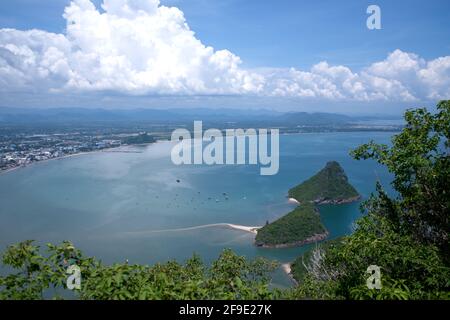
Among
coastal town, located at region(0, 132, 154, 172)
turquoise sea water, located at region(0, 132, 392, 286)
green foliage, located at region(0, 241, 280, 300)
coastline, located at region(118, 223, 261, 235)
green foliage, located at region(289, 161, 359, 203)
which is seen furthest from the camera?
coastal town, located at region(0, 132, 154, 172)

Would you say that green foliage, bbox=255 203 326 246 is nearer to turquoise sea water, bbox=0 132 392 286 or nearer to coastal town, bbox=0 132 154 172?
turquoise sea water, bbox=0 132 392 286

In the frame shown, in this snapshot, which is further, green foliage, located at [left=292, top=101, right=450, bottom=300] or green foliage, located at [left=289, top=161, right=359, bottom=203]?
green foliage, located at [left=289, top=161, right=359, bottom=203]

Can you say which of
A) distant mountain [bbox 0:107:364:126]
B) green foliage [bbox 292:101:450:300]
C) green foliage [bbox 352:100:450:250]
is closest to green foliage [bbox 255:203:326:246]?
green foliage [bbox 292:101:450:300]

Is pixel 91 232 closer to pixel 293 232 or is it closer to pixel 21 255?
pixel 293 232

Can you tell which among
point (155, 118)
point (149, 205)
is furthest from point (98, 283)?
point (155, 118)

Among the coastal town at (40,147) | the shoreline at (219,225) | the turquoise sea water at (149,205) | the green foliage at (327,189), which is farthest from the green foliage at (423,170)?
the coastal town at (40,147)

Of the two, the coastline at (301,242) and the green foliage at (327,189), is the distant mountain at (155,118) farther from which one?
the coastline at (301,242)
